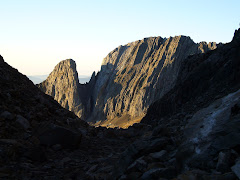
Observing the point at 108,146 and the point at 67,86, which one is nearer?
the point at 108,146

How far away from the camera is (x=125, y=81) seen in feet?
573

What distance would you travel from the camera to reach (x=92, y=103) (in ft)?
612

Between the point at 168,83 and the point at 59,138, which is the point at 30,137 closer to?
the point at 59,138

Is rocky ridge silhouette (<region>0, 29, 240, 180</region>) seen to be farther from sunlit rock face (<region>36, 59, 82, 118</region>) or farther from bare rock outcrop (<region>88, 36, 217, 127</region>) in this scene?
sunlit rock face (<region>36, 59, 82, 118</region>)

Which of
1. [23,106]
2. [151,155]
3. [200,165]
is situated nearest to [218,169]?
[200,165]

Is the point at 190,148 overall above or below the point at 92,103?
below

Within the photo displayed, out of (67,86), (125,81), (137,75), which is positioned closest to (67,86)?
(67,86)

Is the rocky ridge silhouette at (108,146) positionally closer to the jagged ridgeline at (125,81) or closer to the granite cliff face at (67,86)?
the jagged ridgeline at (125,81)

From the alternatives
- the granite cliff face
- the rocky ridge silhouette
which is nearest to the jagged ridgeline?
the granite cliff face

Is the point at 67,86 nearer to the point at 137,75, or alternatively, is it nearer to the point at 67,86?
the point at 67,86

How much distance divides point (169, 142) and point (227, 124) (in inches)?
98.6

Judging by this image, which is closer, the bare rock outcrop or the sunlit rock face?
the bare rock outcrop

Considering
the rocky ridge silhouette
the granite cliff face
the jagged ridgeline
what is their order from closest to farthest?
the rocky ridge silhouette
the jagged ridgeline
the granite cliff face

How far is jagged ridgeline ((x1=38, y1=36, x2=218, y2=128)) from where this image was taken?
15738 centimetres
